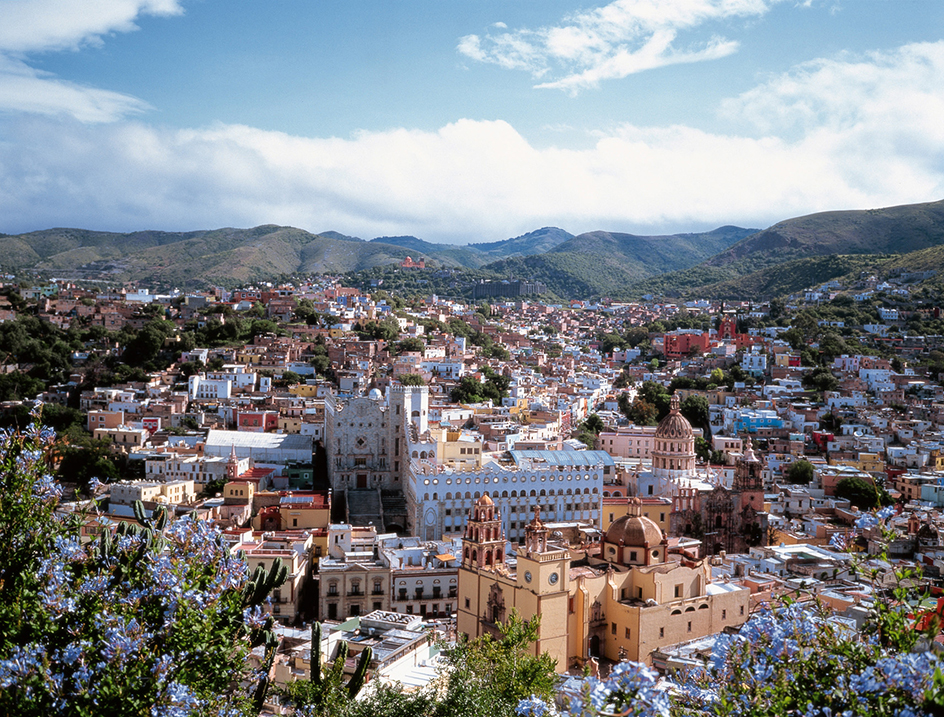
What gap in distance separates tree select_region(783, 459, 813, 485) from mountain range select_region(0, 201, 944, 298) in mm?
50640

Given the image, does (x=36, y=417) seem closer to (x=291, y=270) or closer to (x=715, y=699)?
(x=715, y=699)

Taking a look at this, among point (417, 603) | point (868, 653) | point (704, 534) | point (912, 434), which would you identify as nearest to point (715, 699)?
point (868, 653)

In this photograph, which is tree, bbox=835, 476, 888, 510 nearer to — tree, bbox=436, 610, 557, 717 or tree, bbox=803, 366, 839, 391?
tree, bbox=803, 366, 839, 391

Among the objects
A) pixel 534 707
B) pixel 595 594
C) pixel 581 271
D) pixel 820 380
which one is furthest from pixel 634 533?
pixel 581 271

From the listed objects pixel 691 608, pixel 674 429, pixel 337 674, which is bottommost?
pixel 691 608

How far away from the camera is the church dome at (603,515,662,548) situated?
21.4 metres

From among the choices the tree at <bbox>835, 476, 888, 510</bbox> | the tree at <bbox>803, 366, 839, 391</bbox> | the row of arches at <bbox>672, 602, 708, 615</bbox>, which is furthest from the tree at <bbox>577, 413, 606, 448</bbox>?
the row of arches at <bbox>672, 602, 708, 615</bbox>

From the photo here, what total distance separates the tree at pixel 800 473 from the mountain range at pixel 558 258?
166ft

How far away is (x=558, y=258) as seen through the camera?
150 m

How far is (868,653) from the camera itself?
5715 millimetres

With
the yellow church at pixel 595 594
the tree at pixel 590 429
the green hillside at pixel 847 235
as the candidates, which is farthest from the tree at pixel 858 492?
the green hillside at pixel 847 235

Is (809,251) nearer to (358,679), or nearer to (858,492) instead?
(858,492)

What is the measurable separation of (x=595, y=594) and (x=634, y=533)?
204 cm

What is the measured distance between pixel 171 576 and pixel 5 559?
1.75 meters
